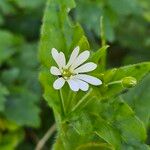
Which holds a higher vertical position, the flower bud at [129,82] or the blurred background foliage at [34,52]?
the blurred background foliage at [34,52]

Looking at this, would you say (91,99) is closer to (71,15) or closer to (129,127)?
(129,127)

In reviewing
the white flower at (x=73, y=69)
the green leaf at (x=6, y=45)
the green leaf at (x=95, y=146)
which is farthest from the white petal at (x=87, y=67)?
the green leaf at (x=6, y=45)

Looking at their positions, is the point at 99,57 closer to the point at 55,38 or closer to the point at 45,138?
the point at 55,38

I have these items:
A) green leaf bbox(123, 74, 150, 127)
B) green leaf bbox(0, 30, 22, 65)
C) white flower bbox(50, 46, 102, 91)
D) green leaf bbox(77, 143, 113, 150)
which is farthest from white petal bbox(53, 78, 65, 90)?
green leaf bbox(0, 30, 22, 65)

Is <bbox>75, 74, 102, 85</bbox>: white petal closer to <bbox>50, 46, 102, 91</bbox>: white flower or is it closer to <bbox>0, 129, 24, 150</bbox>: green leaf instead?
<bbox>50, 46, 102, 91</bbox>: white flower

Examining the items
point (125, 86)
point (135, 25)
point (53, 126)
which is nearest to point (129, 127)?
point (125, 86)

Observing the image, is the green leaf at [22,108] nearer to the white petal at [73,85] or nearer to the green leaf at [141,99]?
the green leaf at [141,99]
